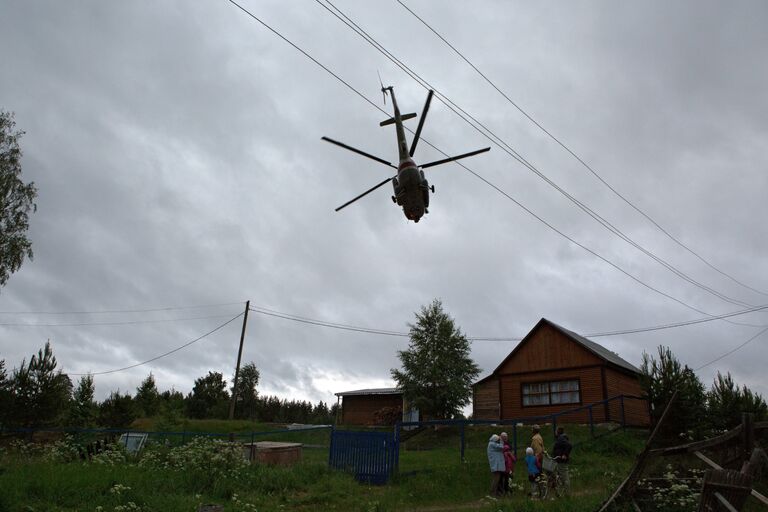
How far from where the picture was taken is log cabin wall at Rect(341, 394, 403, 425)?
45344mm

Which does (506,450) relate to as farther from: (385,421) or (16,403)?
(385,421)

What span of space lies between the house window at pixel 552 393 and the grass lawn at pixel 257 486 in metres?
11.2

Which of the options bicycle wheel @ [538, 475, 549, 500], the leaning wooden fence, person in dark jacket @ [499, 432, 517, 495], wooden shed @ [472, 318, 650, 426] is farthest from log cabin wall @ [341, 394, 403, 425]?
the leaning wooden fence

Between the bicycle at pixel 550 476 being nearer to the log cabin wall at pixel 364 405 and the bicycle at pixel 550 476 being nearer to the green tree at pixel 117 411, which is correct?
the green tree at pixel 117 411

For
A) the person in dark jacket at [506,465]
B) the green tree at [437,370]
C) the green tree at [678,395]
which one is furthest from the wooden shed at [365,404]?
the person in dark jacket at [506,465]

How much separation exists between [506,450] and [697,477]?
6.91m

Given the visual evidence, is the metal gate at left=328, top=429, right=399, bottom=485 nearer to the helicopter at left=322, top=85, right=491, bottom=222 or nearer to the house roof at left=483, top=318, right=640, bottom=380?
the helicopter at left=322, top=85, right=491, bottom=222

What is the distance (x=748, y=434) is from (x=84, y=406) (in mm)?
31213

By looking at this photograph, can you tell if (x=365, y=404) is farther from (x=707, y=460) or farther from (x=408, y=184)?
(x=707, y=460)

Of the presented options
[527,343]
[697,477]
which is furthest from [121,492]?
[527,343]

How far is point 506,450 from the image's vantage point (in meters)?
13.8

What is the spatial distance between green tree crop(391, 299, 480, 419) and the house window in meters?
6.92

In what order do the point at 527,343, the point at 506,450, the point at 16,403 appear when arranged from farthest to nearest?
the point at 527,343
the point at 16,403
the point at 506,450

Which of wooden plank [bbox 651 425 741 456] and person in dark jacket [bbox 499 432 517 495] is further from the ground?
wooden plank [bbox 651 425 741 456]
